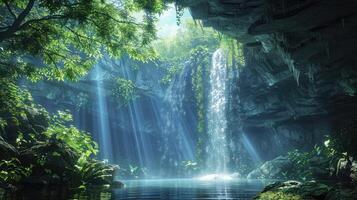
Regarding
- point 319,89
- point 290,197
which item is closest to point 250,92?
point 319,89

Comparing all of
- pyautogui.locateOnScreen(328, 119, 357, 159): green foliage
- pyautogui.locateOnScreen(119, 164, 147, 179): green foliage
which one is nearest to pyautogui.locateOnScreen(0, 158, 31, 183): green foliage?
pyautogui.locateOnScreen(328, 119, 357, 159): green foliage

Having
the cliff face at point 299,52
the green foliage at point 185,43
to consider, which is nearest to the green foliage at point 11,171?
the cliff face at point 299,52

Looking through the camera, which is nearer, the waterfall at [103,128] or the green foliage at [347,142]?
the green foliage at [347,142]

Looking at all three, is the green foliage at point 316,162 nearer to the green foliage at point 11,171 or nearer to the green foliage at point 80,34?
the green foliage at point 80,34

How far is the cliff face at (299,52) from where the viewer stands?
1410 centimetres

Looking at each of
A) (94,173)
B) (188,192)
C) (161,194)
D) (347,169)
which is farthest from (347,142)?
(94,173)

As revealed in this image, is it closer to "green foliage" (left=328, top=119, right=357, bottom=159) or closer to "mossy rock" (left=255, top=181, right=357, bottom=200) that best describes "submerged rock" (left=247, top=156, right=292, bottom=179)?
"green foliage" (left=328, top=119, right=357, bottom=159)

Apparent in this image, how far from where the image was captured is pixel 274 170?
26.9 m

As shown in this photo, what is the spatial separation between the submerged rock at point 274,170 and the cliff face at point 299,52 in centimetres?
445

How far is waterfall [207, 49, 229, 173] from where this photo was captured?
36.1 metres

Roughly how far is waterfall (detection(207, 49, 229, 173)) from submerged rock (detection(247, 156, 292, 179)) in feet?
25.9

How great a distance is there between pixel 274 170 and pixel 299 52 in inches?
522

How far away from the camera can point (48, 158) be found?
12086 mm

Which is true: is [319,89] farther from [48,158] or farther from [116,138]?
[116,138]
